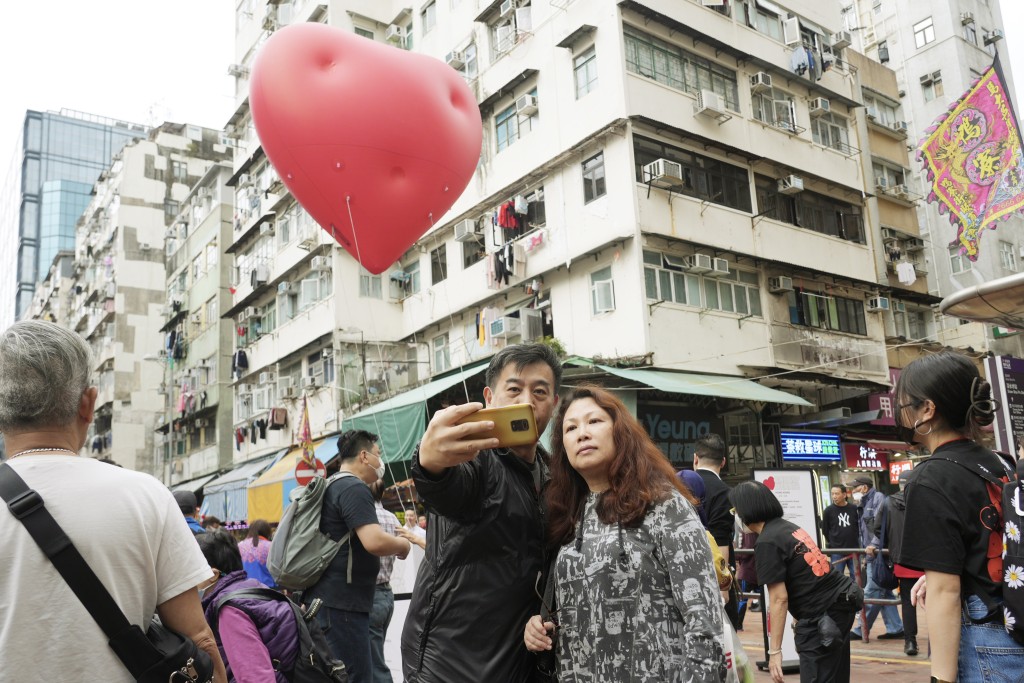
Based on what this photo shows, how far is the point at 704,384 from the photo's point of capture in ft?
50.8

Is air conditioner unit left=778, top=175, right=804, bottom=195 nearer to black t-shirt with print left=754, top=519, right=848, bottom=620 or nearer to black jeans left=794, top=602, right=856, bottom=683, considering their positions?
black t-shirt with print left=754, top=519, right=848, bottom=620

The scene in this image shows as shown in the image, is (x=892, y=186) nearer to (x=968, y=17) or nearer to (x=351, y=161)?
(x=968, y=17)

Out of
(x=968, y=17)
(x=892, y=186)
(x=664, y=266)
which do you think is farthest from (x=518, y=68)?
(x=968, y=17)

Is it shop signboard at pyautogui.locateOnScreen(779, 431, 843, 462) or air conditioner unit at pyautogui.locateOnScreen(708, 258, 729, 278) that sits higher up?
air conditioner unit at pyautogui.locateOnScreen(708, 258, 729, 278)

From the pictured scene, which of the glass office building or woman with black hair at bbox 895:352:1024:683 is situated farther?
the glass office building

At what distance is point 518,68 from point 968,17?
16.4 meters

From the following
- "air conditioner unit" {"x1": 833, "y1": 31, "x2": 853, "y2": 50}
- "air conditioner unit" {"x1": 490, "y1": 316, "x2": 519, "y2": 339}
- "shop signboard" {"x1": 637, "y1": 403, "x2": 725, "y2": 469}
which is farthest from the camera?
"air conditioner unit" {"x1": 833, "y1": 31, "x2": 853, "y2": 50}

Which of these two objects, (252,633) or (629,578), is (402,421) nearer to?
(252,633)

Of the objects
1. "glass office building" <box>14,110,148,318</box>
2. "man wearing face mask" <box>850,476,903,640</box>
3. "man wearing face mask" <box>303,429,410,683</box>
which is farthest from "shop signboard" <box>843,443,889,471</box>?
"glass office building" <box>14,110,148,318</box>

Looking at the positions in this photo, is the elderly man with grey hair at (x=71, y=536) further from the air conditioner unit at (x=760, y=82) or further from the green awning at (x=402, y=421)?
the air conditioner unit at (x=760, y=82)

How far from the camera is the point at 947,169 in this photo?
323 inches

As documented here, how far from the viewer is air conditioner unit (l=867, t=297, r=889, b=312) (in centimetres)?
2016

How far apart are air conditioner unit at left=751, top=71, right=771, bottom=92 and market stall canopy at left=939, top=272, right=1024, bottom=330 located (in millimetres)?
12118

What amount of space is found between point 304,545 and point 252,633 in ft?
3.04
